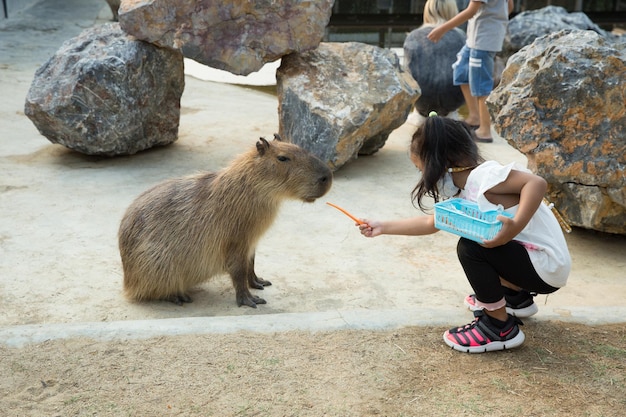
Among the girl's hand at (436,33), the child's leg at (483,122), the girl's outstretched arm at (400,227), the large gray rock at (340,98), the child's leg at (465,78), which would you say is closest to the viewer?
the girl's outstretched arm at (400,227)

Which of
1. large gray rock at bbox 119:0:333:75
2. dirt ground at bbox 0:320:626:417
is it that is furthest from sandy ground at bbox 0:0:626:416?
large gray rock at bbox 119:0:333:75

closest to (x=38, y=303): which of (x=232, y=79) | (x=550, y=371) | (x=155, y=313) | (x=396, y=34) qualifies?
(x=155, y=313)

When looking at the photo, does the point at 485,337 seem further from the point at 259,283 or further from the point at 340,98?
the point at 340,98

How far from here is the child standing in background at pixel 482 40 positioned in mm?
6227

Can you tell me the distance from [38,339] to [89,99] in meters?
2.96

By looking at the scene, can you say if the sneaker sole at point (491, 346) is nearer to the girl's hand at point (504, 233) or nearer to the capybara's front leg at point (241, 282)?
the girl's hand at point (504, 233)

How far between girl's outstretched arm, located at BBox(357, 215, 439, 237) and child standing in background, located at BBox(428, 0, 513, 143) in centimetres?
345

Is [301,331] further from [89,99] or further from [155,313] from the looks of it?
[89,99]

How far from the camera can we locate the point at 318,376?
2617 millimetres

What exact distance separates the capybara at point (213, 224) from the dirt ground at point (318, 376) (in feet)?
2.28

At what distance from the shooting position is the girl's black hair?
2.81 metres

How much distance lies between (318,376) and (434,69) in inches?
198

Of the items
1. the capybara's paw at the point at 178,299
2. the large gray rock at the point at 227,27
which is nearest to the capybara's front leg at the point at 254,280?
the capybara's paw at the point at 178,299

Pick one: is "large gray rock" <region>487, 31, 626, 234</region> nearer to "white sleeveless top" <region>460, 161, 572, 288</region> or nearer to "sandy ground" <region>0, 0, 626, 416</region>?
"sandy ground" <region>0, 0, 626, 416</region>
